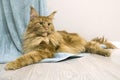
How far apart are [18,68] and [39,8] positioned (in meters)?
0.94

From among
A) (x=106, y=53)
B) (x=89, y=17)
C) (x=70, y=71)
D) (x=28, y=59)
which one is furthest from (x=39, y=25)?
(x=89, y=17)

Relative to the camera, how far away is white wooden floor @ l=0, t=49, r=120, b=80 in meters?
1.41

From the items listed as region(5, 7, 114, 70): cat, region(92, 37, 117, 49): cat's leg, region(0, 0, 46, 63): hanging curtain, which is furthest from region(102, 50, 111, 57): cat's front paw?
region(0, 0, 46, 63): hanging curtain

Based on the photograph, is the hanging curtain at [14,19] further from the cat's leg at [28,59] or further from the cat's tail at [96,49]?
the cat's tail at [96,49]

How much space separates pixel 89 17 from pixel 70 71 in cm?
120

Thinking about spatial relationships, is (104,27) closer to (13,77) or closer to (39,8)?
(39,8)

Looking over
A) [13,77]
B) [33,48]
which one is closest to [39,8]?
[33,48]

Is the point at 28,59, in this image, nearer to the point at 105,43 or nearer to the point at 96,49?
the point at 96,49

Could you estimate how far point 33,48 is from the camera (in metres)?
1.95

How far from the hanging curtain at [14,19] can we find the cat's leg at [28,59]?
1.71 feet

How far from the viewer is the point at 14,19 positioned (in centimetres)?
228

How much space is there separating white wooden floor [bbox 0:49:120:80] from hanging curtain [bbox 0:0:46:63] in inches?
21.9

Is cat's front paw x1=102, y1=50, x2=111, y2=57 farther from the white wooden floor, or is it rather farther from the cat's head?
the cat's head

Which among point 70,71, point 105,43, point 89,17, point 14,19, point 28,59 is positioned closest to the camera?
point 70,71
